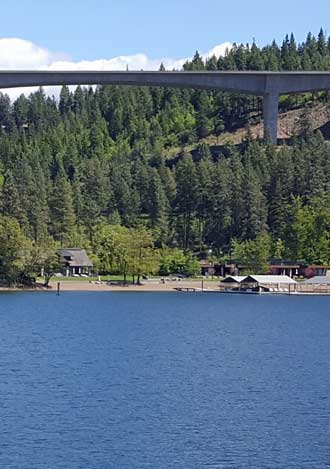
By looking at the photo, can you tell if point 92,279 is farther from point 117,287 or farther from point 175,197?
point 175,197

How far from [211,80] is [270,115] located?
26.9ft

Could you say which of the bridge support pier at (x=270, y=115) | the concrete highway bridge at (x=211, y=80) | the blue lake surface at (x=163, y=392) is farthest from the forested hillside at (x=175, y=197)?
the blue lake surface at (x=163, y=392)

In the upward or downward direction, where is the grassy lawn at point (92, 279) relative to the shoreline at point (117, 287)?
upward

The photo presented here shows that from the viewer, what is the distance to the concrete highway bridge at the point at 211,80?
11803cm

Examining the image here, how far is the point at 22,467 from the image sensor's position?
93.6ft

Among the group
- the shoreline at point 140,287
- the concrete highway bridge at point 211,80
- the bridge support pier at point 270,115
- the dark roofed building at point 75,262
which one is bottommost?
the shoreline at point 140,287

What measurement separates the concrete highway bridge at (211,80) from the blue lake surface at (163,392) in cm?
5010

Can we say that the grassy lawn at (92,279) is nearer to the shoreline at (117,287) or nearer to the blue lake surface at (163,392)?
the shoreline at (117,287)

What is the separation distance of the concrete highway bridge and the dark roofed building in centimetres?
1905

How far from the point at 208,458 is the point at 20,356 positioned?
21446 millimetres

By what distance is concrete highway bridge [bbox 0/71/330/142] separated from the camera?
387 ft

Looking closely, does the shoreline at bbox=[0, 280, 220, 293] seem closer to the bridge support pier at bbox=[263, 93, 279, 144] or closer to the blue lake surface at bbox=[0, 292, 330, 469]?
the blue lake surface at bbox=[0, 292, 330, 469]

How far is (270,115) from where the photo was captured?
427 ft

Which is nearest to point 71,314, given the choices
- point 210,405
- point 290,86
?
point 210,405
